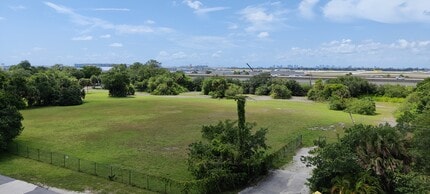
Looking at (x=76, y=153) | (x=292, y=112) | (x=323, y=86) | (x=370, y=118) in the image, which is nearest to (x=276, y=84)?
(x=323, y=86)

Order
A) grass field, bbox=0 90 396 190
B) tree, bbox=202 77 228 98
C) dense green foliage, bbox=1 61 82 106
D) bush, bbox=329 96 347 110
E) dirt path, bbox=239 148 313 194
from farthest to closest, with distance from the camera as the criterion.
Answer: tree, bbox=202 77 228 98
bush, bbox=329 96 347 110
dense green foliage, bbox=1 61 82 106
grass field, bbox=0 90 396 190
dirt path, bbox=239 148 313 194

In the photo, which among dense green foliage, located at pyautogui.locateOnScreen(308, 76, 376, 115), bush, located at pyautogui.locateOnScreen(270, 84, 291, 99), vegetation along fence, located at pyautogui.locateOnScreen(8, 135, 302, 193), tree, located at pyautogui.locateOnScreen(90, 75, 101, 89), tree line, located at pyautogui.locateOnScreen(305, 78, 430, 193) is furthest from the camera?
tree, located at pyautogui.locateOnScreen(90, 75, 101, 89)

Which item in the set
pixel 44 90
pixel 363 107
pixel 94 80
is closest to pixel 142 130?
pixel 44 90

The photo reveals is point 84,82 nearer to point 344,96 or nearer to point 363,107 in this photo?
point 344,96

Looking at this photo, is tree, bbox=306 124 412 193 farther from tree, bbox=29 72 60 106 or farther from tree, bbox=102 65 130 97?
tree, bbox=102 65 130 97

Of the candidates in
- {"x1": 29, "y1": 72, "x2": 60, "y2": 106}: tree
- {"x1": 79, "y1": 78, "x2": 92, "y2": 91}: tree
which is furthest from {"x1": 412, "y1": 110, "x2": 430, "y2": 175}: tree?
{"x1": 79, "y1": 78, "x2": 92, "y2": 91}: tree
